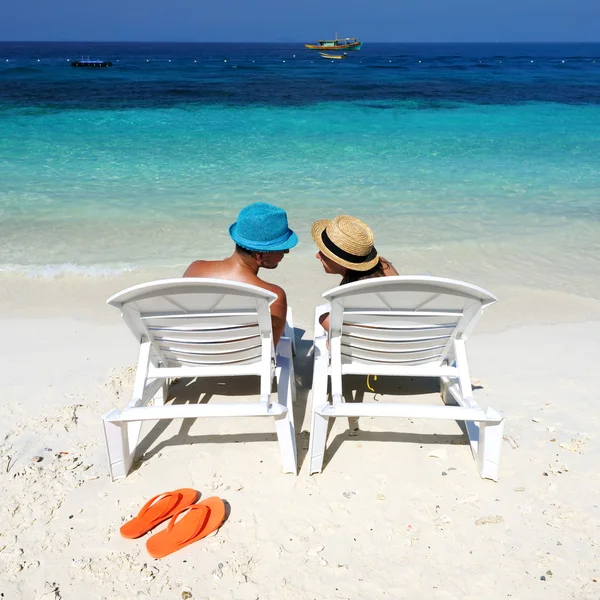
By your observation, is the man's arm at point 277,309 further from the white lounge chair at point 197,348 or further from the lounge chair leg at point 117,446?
the lounge chair leg at point 117,446

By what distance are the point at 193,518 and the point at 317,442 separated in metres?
0.72

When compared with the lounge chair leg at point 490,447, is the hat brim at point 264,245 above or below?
above

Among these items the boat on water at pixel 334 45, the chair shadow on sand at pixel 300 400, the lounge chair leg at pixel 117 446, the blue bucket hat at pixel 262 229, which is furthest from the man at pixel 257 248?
the boat on water at pixel 334 45

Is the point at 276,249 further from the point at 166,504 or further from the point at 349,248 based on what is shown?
the point at 166,504

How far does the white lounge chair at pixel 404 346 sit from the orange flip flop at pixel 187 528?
571 millimetres

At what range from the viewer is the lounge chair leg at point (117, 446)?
301cm

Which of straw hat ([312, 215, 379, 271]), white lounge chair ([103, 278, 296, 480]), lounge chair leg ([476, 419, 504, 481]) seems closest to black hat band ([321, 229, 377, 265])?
straw hat ([312, 215, 379, 271])

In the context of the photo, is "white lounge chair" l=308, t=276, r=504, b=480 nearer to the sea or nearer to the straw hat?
the straw hat

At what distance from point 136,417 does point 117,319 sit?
2.55m

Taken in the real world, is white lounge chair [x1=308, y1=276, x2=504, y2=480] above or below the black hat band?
below

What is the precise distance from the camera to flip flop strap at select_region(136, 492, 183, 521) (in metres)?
2.86

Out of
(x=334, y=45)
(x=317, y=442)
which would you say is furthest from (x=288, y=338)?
(x=334, y=45)

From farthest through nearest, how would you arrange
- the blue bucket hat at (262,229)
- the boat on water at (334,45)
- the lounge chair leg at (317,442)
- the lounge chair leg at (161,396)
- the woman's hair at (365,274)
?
the boat on water at (334,45), the lounge chair leg at (161,396), the woman's hair at (365,274), the blue bucket hat at (262,229), the lounge chair leg at (317,442)

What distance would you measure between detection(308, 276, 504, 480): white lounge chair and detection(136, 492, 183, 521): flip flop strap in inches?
27.4
